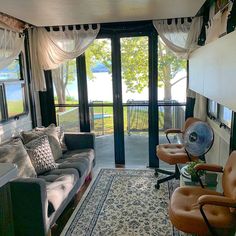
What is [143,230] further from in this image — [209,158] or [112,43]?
[112,43]

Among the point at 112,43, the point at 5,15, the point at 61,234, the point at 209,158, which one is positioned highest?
the point at 5,15

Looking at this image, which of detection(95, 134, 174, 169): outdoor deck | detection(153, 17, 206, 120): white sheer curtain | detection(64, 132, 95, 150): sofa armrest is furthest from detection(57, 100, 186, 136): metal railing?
detection(64, 132, 95, 150): sofa armrest

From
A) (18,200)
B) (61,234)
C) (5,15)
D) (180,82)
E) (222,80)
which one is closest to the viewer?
(222,80)

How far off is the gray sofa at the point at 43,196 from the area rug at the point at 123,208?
0.26m

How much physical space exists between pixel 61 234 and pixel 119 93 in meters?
2.24

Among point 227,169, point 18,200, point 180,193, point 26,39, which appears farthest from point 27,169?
point 26,39

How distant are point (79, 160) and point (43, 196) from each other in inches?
43.3

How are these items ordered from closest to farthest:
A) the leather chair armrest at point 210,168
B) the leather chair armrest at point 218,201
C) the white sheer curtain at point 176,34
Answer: the leather chair armrest at point 218,201
the leather chair armrest at point 210,168
the white sheer curtain at point 176,34

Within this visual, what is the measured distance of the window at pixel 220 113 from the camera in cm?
262

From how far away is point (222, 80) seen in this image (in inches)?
63.4

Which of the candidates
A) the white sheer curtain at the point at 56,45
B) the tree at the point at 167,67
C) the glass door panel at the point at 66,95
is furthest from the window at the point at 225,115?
the glass door panel at the point at 66,95

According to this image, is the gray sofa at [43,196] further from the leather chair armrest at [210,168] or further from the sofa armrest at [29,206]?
the leather chair armrest at [210,168]

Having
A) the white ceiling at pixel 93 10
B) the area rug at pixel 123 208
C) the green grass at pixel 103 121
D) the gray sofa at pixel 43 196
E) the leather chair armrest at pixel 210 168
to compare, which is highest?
the white ceiling at pixel 93 10

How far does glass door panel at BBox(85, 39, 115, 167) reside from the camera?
152 inches
